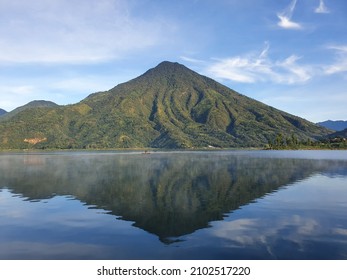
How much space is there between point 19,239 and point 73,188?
4258 cm

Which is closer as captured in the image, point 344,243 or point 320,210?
point 344,243

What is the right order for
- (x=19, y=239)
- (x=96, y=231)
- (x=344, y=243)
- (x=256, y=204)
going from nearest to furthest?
(x=344, y=243) → (x=19, y=239) → (x=96, y=231) → (x=256, y=204)

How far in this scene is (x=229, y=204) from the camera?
58.0 m

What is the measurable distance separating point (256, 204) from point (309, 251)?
25435 millimetres

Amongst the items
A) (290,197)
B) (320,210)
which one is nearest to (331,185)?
(290,197)

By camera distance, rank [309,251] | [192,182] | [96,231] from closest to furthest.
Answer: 1. [309,251]
2. [96,231]
3. [192,182]

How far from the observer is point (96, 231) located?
40938 millimetres

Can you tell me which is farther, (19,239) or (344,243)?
(19,239)

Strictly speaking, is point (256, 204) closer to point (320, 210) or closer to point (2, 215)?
point (320, 210)

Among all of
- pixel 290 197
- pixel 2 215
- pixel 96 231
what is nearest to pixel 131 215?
pixel 96 231

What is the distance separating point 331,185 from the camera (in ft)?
266
